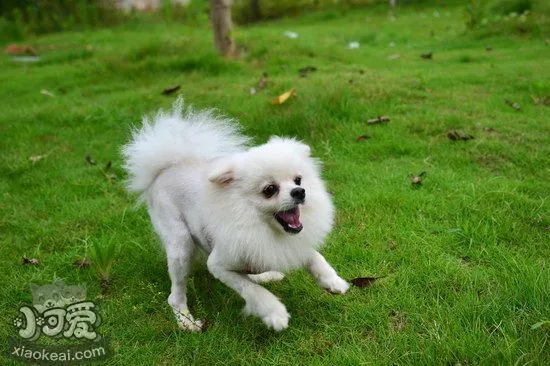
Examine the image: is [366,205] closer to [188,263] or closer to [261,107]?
[188,263]

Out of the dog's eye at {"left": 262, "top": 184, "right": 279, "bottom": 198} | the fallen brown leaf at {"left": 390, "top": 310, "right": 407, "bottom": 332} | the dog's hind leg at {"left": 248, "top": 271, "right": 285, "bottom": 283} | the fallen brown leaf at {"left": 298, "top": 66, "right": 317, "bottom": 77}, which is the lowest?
the dog's hind leg at {"left": 248, "top": 271, "right": 285, "bottom": 283}

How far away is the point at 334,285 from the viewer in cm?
277

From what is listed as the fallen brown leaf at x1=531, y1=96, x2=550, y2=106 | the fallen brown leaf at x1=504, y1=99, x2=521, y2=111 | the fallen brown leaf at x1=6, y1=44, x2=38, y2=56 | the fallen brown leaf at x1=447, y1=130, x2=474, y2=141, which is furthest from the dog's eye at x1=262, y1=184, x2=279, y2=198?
the fallen brown leaf at x1=6, y1=44, x2=38, y2=56

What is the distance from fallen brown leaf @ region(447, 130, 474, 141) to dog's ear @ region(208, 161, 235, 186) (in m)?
2.81

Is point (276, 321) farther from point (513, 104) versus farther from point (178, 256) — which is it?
point (513, 104)

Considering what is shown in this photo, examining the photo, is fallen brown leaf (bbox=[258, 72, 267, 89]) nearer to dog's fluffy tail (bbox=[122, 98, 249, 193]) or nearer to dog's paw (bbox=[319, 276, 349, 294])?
dog's fluffy tail (bbox=[122, 98, 249, 193])

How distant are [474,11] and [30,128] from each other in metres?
8.01

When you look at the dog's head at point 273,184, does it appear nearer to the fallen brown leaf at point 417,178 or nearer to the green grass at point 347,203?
the green grass at point 347,203

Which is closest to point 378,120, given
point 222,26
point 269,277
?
point 269,277

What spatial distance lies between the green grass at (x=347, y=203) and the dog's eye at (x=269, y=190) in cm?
69

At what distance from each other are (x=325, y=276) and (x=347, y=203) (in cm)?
123

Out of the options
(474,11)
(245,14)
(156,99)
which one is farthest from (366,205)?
(245,14)

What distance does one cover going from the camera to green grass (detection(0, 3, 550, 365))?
2.56 meters

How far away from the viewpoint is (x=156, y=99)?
644 centimetres
